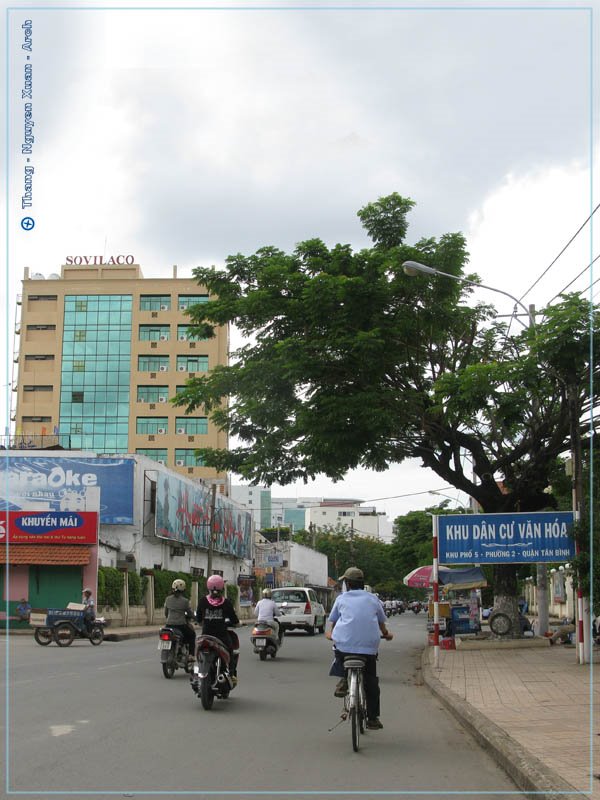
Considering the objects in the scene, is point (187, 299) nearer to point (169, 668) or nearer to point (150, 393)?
point (150, 393)

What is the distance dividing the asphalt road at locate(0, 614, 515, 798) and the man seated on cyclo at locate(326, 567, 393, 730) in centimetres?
48

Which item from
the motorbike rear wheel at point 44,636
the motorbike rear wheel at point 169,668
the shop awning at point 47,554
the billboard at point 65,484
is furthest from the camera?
the billboard at point 65,484

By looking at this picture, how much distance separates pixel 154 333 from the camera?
239 ft

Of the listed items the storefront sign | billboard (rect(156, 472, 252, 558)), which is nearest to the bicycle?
the storefront sign

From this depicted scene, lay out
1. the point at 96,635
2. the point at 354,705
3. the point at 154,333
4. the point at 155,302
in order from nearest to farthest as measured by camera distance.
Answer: the point at 354,705 < the point at 96,635 < the point at 154,333 < the point at 155,302

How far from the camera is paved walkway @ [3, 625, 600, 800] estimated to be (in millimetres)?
6680

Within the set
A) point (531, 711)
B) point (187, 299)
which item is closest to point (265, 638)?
point (531, 711)

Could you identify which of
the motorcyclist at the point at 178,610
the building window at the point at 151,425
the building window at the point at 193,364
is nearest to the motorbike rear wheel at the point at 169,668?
the motorcyclist at the point at 178,610

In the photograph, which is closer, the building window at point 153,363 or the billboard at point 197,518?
the billboard at point 197,518

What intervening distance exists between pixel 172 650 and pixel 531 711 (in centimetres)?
648

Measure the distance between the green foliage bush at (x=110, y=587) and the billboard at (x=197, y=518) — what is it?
5207mm

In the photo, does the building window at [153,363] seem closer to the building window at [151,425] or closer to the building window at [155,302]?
the building window at [151,425]

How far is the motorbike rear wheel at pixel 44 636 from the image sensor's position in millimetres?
25062

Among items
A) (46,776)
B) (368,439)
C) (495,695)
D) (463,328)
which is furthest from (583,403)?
(46,776)
